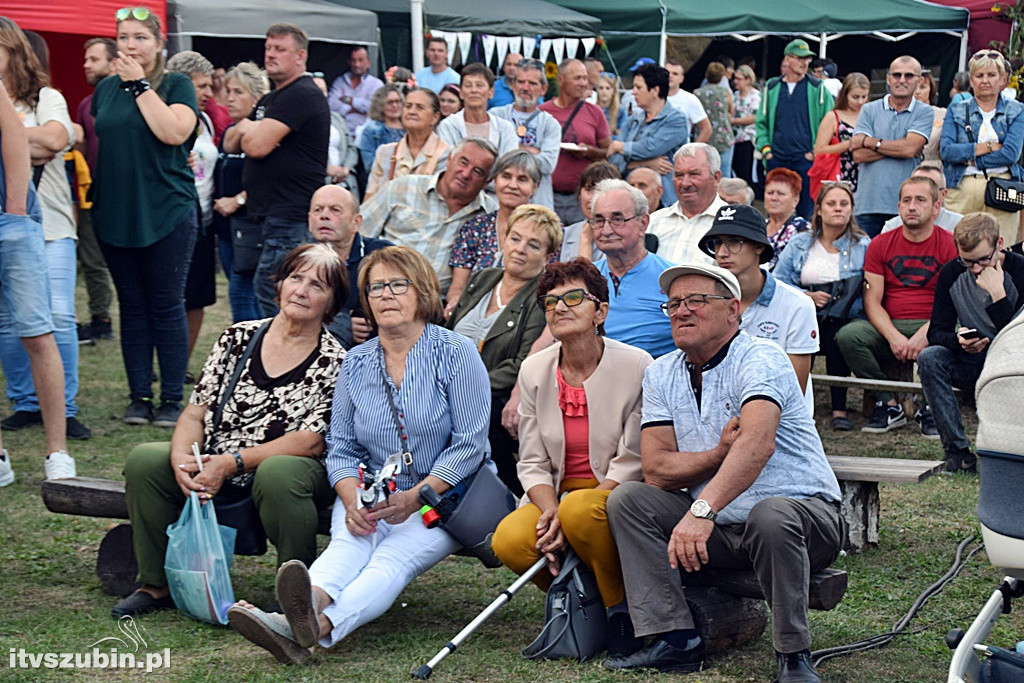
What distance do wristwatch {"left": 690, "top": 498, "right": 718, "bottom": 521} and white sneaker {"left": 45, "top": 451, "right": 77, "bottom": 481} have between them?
2926 millimetres

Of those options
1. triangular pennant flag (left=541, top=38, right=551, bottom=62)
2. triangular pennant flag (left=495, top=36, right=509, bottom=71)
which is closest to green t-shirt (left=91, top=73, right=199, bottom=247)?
triangular pennant flag (left=495, top=36, right=509, bottom=71)

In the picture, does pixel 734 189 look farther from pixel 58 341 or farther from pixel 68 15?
pixel 68 15

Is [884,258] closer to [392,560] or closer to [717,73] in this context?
[392,560]

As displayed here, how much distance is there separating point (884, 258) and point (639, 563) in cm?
393

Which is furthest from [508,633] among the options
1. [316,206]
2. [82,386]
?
[82,386]

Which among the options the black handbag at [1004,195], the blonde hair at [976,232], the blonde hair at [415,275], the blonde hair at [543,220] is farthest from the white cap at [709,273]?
the black handbag at [1004,195]

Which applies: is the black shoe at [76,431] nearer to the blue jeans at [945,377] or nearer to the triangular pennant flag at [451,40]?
the blue jeans at [945,377]

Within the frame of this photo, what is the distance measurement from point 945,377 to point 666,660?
319cm

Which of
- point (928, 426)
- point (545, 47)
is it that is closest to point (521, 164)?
point (928, 426)

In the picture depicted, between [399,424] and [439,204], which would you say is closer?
[399,424]

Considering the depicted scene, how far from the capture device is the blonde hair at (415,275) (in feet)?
14.5

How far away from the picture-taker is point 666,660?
12.6ft

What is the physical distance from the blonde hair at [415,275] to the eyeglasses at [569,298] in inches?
16.5

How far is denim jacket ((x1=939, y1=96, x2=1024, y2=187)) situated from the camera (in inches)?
324
